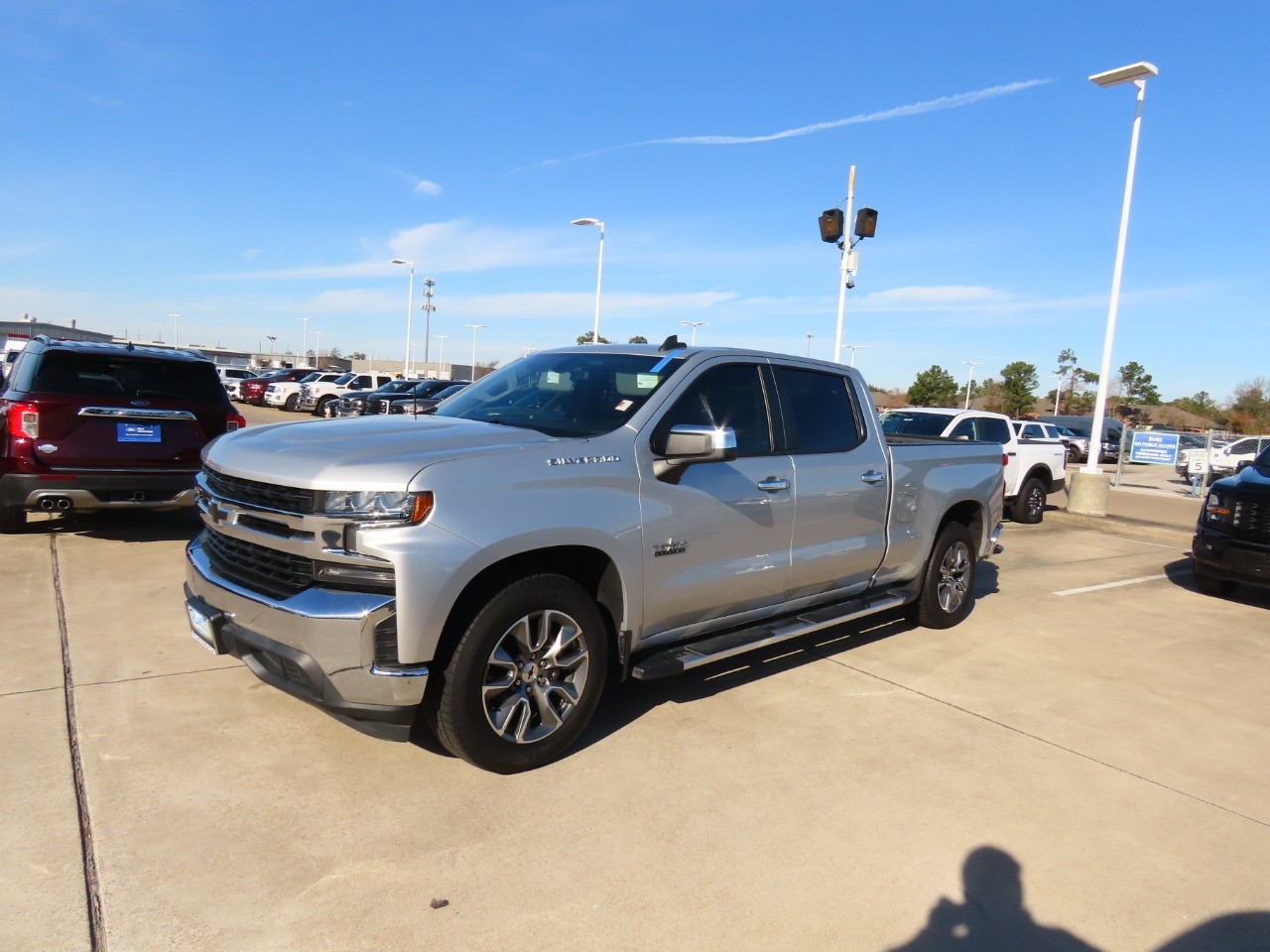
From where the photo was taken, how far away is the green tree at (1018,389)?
7375cm

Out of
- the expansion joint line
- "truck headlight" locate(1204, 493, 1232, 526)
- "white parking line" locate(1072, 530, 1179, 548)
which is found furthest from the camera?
"white parking line" locate(1072, 530, 1179, 548)

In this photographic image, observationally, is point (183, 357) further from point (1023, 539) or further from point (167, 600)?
point (1023, 539)

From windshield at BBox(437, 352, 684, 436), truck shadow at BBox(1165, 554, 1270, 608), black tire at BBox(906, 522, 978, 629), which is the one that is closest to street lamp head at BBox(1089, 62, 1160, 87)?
truck shadow at BBox(1165, 554, 1270, 608)

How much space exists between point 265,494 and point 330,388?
34.3 meters

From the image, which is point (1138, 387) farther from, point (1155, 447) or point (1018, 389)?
point (1155, 447)

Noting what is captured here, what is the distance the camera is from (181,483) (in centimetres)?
751

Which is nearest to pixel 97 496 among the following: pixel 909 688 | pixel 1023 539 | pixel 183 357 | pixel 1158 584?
pixel 183 357

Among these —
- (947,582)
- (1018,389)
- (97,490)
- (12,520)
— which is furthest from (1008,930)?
(1018,389)

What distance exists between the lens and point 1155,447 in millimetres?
21188

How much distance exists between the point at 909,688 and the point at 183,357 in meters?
6.73

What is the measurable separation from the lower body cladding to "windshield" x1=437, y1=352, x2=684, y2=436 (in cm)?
131

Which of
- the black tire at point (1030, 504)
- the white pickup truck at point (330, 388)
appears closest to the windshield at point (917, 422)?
the black tire at point (1030, 504)

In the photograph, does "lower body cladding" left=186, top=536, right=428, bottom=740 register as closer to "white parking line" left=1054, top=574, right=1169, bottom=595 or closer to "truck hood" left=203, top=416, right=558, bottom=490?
"truck hood" left=203, top=416, right=558, bottom=490

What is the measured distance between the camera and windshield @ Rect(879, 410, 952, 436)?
13.3m
